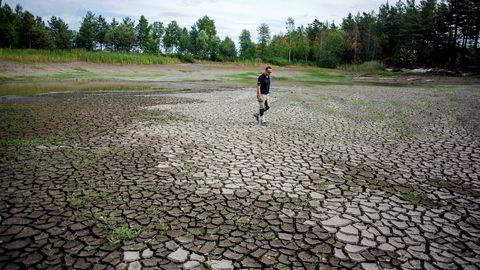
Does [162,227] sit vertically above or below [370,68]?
below

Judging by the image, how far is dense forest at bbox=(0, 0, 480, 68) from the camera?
6575 cm

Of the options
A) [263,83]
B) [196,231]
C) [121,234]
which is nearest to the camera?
[121,234]

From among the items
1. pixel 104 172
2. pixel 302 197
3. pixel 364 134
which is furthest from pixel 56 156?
pixel 364 134

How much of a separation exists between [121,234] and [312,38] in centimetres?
12482

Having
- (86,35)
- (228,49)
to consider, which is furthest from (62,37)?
(228,49)

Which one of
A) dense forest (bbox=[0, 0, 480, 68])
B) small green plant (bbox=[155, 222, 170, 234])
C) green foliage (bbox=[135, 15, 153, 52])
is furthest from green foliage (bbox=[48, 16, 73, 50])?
small green plant (bbox=[155, 222, 170, 234])

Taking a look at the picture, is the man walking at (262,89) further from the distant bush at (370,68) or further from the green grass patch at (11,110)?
the distant bush at (370,68)

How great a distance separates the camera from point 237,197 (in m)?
6.00

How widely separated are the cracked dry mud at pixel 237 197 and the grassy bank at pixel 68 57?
3553cm

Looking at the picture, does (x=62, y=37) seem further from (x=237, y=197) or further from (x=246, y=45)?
(x=237, y=197)

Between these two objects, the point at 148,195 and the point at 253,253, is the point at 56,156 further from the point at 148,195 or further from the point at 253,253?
the point at 253,253

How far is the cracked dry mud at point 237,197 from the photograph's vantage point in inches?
167

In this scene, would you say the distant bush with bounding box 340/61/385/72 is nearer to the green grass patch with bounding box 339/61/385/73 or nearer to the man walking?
the green grass patch with bounding box 339/61/385/73

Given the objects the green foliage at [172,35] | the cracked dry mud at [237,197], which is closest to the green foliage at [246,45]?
the green foliage at [172,35]
